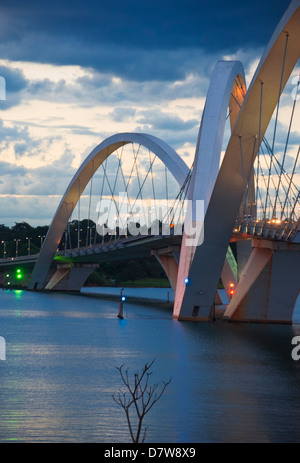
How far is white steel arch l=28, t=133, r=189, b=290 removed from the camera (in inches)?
3329

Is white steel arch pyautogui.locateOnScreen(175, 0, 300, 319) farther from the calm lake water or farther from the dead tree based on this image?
the dead tree

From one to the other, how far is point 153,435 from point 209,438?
1.40 meters

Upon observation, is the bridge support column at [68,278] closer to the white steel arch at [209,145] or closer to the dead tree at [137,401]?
the white steel arch at [209,145]

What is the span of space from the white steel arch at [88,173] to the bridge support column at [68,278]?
137 inches

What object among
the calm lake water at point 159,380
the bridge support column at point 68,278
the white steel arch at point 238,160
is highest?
the white steel arch at point 238,160

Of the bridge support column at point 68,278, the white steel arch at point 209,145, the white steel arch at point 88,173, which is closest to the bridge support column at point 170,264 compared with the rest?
the white steel arch at point 88,173

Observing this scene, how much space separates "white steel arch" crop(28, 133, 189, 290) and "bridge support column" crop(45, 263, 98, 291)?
3478 millimetres

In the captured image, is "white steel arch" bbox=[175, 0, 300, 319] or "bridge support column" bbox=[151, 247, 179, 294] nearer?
"white steel arch" bbox=[175, 0, 300, 319]

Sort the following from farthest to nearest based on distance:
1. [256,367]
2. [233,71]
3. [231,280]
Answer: [231,280] → [233,71] → [256,367]

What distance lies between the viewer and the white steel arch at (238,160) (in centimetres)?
4319

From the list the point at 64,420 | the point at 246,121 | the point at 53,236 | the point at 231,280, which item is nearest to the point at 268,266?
the point at 246,121

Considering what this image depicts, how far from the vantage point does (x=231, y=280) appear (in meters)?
82.8

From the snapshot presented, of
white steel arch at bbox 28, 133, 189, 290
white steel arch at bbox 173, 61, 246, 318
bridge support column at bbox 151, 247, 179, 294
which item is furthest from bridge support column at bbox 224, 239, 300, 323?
bridge support column at bbox 151, 247, 179, 294

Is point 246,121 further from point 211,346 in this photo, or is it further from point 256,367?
point 256,367
